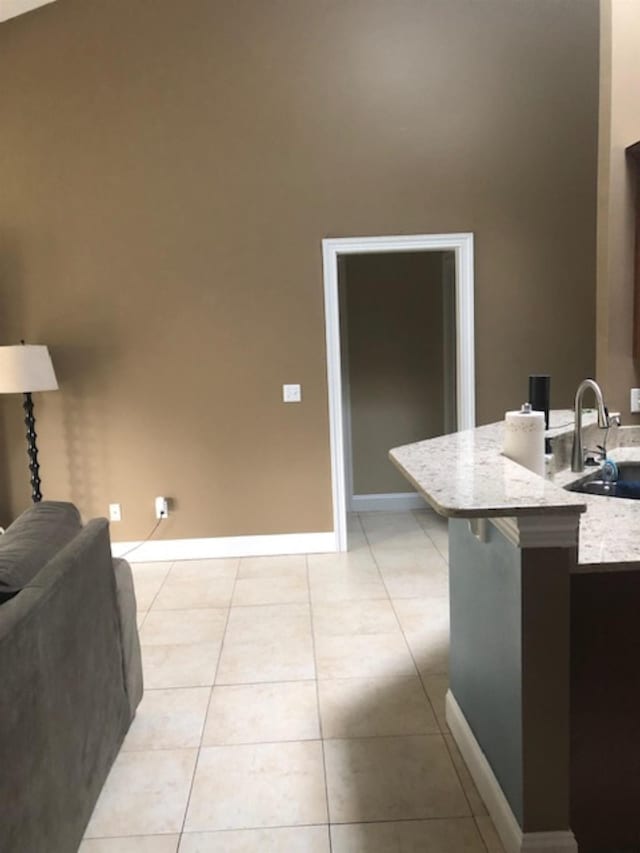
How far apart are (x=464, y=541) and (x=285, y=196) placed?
2.72 meters

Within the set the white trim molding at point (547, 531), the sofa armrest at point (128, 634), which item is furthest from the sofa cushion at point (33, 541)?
the white trim molding at point (547, 531)

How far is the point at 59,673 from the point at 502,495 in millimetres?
1222

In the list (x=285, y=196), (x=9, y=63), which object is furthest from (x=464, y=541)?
(x=9, y=63)

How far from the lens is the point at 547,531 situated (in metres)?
1.41

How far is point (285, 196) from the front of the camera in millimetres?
3906

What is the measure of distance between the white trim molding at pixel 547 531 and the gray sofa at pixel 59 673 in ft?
3.83

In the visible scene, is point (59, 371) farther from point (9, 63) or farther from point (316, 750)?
point (316, 750)

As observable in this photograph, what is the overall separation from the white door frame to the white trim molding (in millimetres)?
2687

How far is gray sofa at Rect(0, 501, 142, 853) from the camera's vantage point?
136cm

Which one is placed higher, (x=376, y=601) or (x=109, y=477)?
(x=109, y=477)

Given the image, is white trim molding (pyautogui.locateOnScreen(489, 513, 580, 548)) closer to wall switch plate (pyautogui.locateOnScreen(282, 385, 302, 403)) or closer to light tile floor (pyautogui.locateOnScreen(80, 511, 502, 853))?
light tile floor (pyautogui.locateOnScreen(80, 511, 502, 853))

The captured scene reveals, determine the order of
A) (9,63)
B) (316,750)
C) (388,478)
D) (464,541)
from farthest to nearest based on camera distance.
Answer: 1. (388,478)
2. (9,63)
3. (316,750)
4. (464,541)

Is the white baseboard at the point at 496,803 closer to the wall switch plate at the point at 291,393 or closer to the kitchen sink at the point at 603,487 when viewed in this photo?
the kitchen sink at the point at 603,487

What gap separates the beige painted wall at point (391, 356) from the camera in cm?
498
